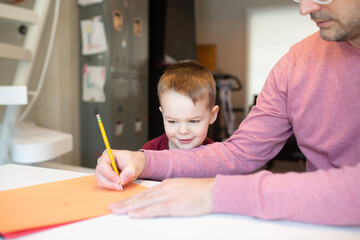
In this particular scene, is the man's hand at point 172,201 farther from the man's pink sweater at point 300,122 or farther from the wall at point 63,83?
the wall at point 63,83

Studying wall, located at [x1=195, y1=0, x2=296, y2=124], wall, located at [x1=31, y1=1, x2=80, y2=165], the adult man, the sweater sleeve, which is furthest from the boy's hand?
wall, located at [x1=195, y1=0, x2=296, y2=124]

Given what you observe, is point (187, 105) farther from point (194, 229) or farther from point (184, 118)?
point (194, 229)

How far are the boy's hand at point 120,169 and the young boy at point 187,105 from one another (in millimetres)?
226

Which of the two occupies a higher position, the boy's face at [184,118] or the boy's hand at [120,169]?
the boy's face at [184,118]

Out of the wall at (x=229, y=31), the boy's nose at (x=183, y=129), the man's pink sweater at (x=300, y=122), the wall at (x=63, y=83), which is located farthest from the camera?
the wall at (x=229, y=31)

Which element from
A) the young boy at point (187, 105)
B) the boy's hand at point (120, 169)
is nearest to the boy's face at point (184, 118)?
the young boy at point (187, 105)

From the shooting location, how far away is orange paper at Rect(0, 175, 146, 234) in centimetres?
47

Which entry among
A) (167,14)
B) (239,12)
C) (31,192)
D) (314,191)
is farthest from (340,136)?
(239,12)

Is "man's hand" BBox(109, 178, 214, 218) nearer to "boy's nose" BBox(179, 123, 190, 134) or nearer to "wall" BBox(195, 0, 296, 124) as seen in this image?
"boy's nose" BBox(179, 123, 190, 134)

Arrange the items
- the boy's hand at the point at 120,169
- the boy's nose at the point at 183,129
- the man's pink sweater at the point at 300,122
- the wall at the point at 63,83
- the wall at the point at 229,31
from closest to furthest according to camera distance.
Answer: the boy's hand at the point at 120,169, the man's pink sweater at the point at 300,122, the boy's nose at the point at 183,129, the wall at the point at 63,83, the wall at the point at 229,31

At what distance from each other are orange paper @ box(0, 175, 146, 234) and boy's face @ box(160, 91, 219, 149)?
30 centimetres

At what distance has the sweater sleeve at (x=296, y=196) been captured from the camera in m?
0.45

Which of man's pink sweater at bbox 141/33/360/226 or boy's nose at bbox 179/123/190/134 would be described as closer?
man's pink sweater at bbox 141/33/360/226

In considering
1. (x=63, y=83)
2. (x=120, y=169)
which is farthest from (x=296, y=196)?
(x=63, y=83)
